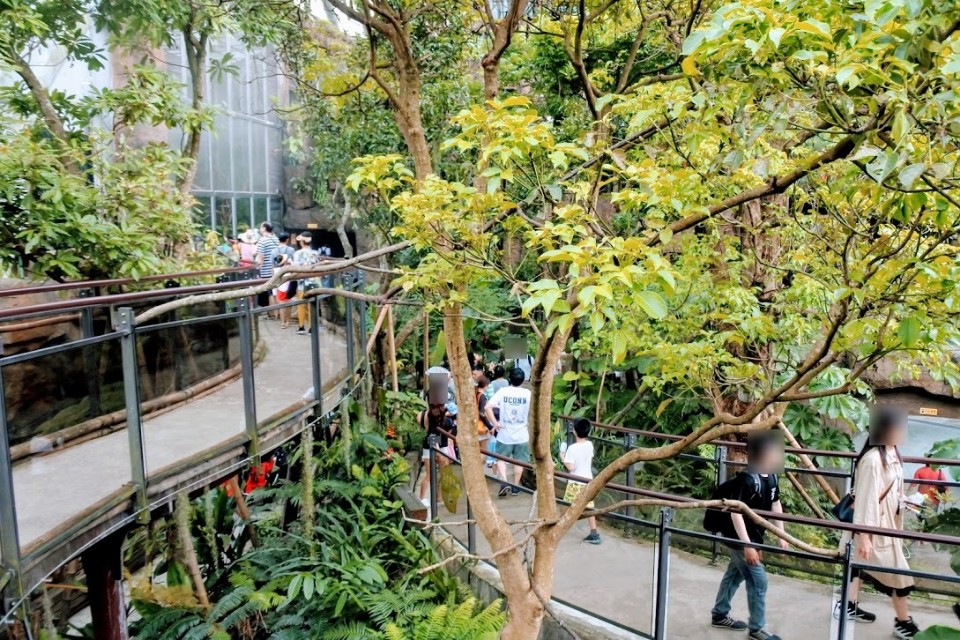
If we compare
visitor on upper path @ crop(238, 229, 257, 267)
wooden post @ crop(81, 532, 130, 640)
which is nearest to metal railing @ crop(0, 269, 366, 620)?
wooden post @ crop(81, 532, 130, 640)

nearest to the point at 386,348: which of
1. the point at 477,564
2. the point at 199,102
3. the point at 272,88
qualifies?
the point at 199,102

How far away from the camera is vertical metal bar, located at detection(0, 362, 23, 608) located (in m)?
3.03

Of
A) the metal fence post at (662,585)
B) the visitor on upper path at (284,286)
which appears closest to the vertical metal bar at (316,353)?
the visitor on upper path at (284,286)

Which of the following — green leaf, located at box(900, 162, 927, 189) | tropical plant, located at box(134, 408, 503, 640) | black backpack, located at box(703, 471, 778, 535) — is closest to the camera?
green leaf, located at box(900, 162, 927, 189)

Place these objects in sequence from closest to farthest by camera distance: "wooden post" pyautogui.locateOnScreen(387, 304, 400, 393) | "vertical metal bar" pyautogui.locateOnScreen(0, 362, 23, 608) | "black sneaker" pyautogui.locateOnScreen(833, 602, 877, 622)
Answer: "vertical metal bar" pyautogui.locateOnScreen(0, 362, 23, 608) < "black sneaker" pyautogui.locateOnScreen(833, 602, 877, 622) < "wooden post" pyautogui.locateOnScreen(387, 304, 400, 393)

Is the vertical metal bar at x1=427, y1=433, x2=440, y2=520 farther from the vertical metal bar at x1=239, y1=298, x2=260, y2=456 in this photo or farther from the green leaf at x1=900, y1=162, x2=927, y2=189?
the green leaf at x1=900, y1=162, x2=927, y2=189

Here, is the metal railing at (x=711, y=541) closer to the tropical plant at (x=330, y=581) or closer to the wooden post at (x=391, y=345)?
the tropical plant at (x=330, y=581)

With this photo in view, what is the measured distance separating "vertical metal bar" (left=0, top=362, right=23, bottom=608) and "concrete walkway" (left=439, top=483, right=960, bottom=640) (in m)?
3.67

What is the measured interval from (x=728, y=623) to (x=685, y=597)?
12.3 inches

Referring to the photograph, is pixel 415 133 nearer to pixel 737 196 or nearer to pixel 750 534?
pixel 737 196

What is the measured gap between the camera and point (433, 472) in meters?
6.72

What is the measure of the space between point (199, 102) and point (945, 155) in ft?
23.7

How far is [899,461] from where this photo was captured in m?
4.77

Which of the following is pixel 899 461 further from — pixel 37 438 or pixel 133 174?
pixel 133 174
